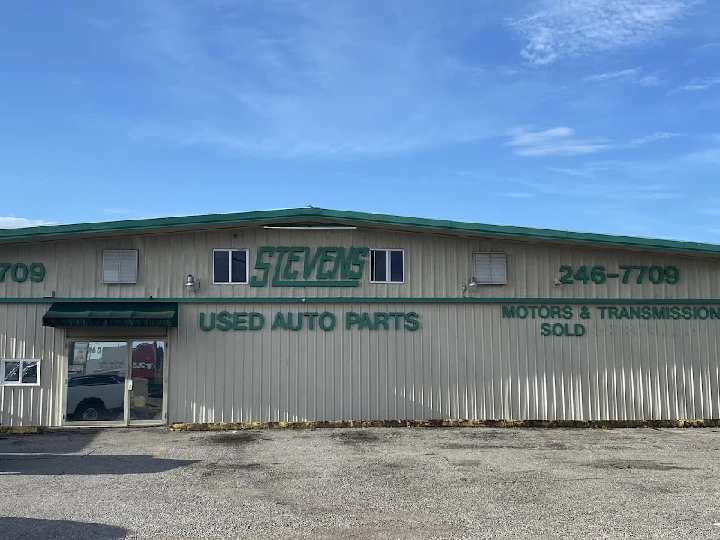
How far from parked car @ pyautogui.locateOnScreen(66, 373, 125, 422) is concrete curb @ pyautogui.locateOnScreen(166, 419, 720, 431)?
144 centimetres

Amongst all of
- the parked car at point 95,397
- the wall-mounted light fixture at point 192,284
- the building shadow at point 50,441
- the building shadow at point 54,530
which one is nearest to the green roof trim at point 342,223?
the wall-mounted light fixture at point 192,284

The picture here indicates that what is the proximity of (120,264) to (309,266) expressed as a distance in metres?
4.31

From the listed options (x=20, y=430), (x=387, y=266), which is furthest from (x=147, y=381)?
(x=387, y=266)

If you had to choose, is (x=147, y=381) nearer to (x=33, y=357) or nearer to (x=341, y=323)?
(x=33, y=357)

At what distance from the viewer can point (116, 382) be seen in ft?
53.9

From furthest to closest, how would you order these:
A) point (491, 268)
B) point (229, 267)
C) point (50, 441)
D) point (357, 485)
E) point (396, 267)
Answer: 1. point (491, 268)
2. point (396, 267)
3. point (229, 267)
4. point (50, 441)
5. point (357, 485)

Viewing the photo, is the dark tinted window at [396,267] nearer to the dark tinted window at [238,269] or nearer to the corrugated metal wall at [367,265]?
the corrugated metal wall at [367,265]

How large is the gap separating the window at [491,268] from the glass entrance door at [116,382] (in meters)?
7.58

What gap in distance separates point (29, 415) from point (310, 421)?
6341 mm

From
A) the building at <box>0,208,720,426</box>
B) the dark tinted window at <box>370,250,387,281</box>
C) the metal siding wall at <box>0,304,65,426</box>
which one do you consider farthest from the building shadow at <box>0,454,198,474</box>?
the dark tinted window at <box>370,250,387,281</box>

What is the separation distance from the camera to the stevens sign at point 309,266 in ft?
54.5

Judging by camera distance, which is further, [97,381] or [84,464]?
[97,381]

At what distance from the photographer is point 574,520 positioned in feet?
27.5

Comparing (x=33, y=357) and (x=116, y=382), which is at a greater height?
(x=33, y=357)
